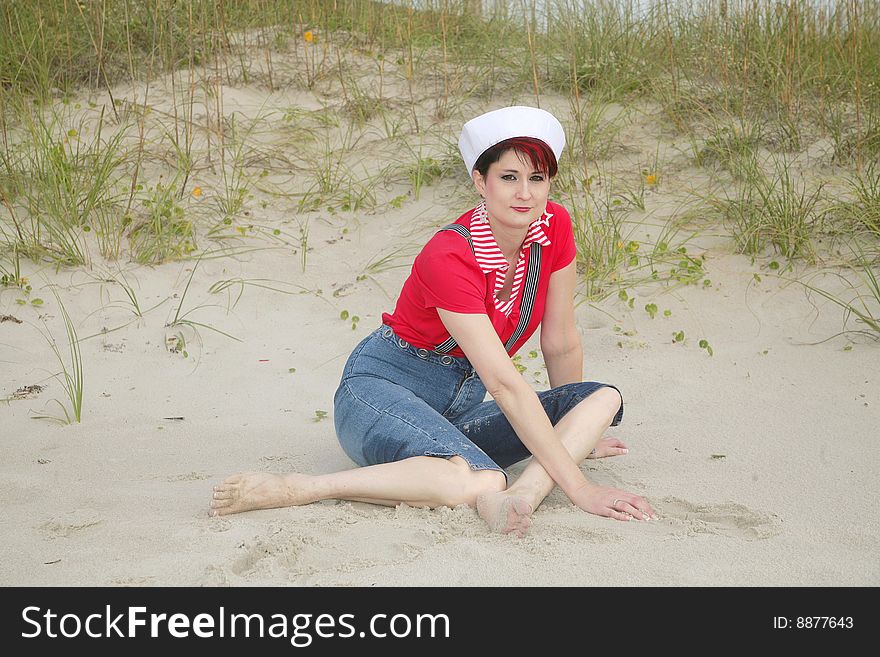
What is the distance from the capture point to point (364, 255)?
17.1 ft

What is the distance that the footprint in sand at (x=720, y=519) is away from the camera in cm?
254

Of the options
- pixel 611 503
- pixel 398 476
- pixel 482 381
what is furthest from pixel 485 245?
pixel 611 503

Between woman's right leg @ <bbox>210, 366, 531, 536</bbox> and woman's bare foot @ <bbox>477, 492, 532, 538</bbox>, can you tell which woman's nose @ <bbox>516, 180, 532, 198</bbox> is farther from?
woman's bare foot @ <bbox>477, 492, 532, 538</bbox>

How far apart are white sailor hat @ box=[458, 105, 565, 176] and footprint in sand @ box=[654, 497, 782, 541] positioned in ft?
3.41

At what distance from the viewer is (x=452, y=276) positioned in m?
2.74

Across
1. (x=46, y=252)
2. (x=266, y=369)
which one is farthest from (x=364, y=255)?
(x=46, y=252)

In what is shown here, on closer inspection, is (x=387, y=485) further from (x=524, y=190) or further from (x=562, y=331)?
(x=524, y=190)

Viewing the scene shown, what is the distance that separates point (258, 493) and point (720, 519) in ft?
4.02

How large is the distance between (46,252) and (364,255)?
5.12 ft

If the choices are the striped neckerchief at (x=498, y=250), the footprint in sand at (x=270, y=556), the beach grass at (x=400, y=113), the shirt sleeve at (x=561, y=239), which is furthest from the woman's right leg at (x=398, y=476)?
the beach grass at (x=400, y=113)

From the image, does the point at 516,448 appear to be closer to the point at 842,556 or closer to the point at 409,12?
the point at 842,556

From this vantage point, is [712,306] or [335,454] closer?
[335,454]

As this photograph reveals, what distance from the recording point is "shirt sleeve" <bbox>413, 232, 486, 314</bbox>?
272cm
